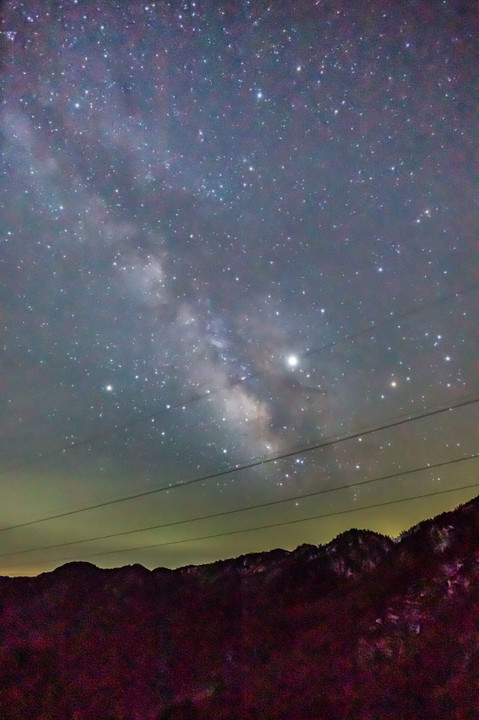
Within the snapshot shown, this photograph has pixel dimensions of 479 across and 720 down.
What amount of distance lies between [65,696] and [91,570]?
10.0 metres

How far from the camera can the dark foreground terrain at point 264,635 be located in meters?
18.1

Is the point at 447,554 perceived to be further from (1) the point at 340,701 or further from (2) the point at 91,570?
(2) the point at 91,570

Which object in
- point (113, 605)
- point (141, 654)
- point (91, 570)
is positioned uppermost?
point (91, 570)

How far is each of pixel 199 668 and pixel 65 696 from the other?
6.68 metres

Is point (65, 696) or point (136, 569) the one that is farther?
point (136, 569)

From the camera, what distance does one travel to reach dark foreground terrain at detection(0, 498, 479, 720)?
59.3 feet

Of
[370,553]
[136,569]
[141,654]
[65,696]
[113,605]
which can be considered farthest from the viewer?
[136,569]

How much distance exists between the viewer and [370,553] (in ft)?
91.3

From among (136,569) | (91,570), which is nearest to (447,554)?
(136,569)

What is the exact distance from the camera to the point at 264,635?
24500 mm

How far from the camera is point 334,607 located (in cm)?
2442

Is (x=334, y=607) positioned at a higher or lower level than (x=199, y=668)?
higher

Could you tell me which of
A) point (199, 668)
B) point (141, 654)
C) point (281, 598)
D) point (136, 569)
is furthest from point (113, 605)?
point (281, 598)

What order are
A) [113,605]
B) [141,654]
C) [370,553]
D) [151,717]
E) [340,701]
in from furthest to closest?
[113,605]
[370,553]
[141,654]
[151,717]
[340,701]
